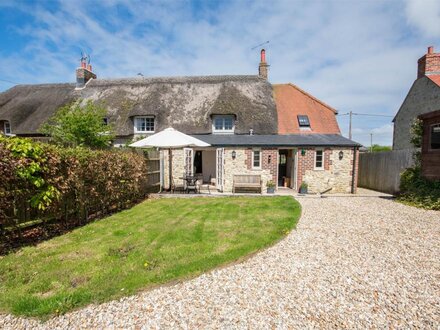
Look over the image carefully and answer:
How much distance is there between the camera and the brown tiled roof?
52.2 ft

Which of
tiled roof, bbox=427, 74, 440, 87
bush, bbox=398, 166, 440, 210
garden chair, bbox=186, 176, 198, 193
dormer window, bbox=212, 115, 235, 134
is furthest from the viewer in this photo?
dormer window, bbox=212, 115, 235, 134

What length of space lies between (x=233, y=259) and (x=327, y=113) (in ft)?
53.4

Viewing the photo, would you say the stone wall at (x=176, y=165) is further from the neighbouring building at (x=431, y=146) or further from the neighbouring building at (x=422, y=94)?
the neighbouring building at (x=422, y=94)

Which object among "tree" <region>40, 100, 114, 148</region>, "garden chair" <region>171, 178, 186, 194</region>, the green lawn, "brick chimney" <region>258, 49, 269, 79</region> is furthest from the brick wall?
"brick chimney" <region>258, 49, 269, 79</region>

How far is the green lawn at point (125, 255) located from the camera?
319cm

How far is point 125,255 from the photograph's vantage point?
4414mm

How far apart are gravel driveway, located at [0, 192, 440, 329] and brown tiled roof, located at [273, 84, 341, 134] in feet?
37.7

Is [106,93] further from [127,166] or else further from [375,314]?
[375,314]

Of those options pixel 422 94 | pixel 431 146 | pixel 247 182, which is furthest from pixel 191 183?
pixel 422 94

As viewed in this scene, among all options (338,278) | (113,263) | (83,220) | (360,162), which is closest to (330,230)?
(338,278)

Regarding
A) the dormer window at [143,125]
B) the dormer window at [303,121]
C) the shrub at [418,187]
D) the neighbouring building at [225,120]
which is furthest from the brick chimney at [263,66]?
the shrub at [418,187]

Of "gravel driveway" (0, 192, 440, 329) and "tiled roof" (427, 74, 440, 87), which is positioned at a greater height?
"tiled roof" (427, 74, 440, 87)

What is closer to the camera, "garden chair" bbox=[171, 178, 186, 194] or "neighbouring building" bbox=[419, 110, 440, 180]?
"neighbouring building" bbox=[419, 110, 440, 180]

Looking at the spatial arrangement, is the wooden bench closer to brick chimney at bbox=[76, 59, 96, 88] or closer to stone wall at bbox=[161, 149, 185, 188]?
stone wall at bbox=[161, 149, 185, 188]
